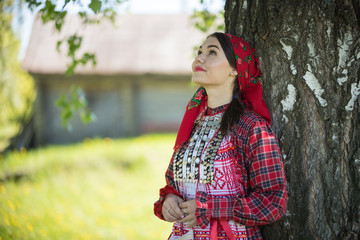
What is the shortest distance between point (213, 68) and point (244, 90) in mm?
Answer: 228

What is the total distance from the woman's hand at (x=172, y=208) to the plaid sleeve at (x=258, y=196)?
159 mm

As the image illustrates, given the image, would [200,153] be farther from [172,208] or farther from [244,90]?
[244,90]

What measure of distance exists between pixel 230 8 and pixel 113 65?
28.2 ft

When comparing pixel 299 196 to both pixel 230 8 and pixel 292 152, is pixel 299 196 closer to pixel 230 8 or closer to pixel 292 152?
pixel 292 152

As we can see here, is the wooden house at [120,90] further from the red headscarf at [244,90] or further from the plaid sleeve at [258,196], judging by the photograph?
the plaid sleeve at [258,196]

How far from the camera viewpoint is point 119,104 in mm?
11180

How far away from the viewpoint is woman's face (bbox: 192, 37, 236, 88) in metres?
1.97

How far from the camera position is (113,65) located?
10586 millimetres

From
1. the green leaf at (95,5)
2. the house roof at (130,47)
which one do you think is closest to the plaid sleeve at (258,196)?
the green leaf at (95,5)

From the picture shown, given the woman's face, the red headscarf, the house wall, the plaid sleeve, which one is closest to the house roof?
the house wall

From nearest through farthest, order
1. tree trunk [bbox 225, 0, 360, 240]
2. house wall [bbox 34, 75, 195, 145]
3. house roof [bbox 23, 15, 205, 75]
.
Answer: tree trunk [bbox 225, 0, 360, 240], house roof [bbox 23, 15, 205, 75], house wall [bbox 34, 75, 195, 145]

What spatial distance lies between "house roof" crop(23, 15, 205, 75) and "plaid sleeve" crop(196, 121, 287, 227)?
854 cm

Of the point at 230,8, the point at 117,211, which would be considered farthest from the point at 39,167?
the point at 230,8

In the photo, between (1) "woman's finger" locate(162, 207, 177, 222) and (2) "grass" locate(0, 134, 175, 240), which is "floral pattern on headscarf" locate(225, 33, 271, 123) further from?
(2) "grass" locate(0, 134, 175, 240)
